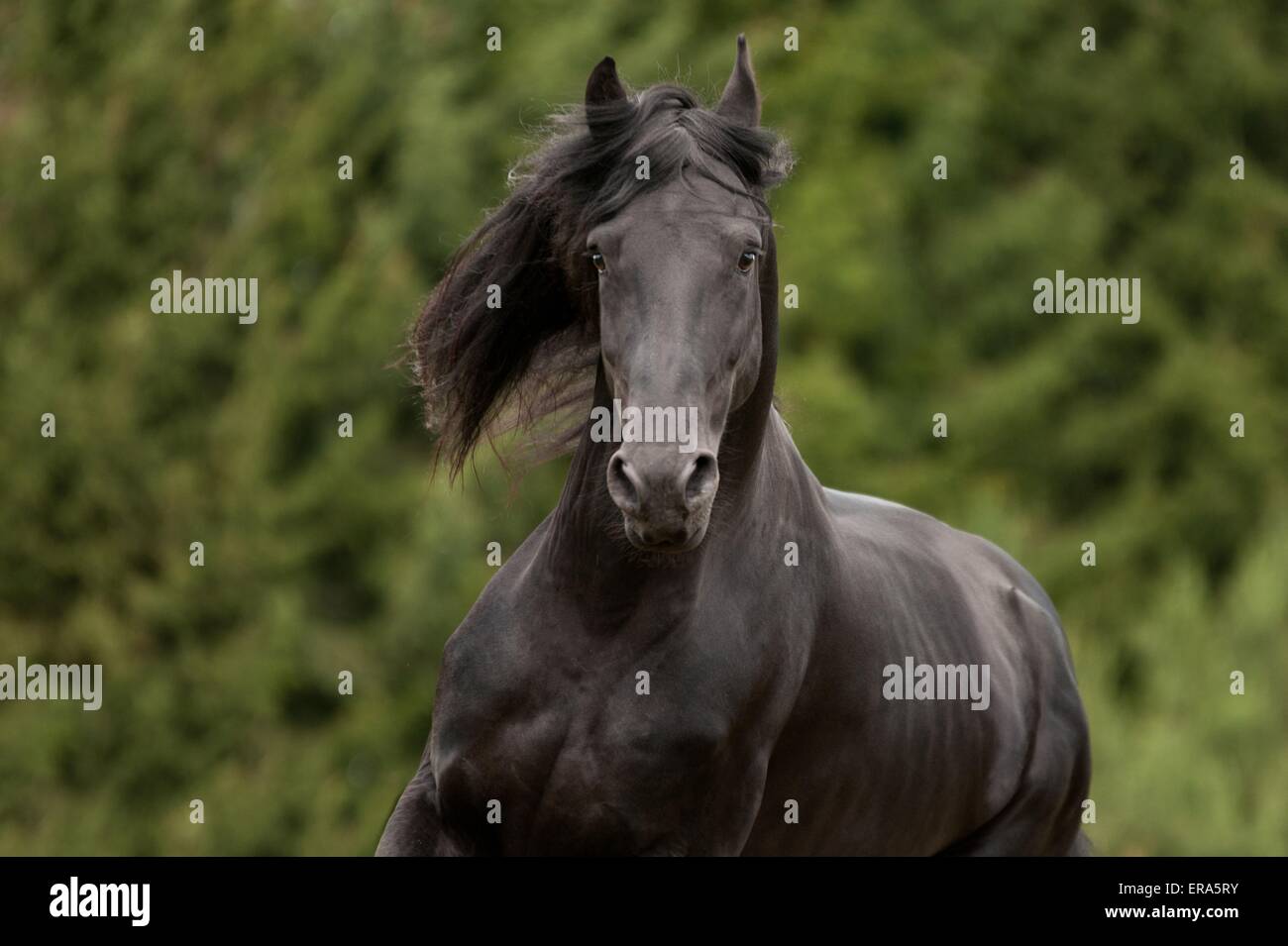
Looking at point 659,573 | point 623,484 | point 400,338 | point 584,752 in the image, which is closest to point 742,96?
point 659,573

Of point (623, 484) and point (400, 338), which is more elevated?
point (400, 338)

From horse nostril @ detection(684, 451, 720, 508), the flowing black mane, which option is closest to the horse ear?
the flowing black mane

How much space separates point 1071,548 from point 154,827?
10109mm

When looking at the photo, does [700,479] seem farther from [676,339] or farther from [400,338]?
[400,338]

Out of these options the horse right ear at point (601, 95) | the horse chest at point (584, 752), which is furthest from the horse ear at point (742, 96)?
the horse chest at point (584, 752)

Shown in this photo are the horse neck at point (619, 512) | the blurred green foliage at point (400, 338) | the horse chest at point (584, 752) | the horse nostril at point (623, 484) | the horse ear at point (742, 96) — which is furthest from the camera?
the blurred green foliage at point (400, 338)

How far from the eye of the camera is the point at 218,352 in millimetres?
22984

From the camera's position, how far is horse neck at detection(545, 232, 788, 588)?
555 cm

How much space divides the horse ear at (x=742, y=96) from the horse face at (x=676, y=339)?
0.40m

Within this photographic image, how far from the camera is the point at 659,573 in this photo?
5.54m

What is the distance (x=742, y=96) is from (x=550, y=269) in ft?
2.50

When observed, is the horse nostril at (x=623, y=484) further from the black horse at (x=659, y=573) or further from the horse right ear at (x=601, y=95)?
the horse right ear at (x=601, y=95)

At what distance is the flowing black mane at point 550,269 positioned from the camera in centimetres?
546

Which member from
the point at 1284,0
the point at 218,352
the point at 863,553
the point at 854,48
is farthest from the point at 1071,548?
the point at 863,553
